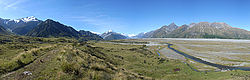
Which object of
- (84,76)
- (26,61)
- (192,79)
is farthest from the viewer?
(192,79)

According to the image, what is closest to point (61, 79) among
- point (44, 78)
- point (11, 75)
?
point (44, 78)

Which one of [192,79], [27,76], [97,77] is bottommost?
[192,79]

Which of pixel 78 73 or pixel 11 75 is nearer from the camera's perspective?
pixel 11 75

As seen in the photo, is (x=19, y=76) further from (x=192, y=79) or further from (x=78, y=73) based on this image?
(x=192, y=79)

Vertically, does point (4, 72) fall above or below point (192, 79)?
above

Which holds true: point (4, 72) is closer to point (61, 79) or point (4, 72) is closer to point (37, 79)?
point (37, 79)

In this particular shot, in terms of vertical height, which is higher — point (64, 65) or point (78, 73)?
point (64, 65)

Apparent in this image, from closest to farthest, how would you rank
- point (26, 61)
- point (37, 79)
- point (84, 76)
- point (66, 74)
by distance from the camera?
point (37, 79) < point (66, 74) < point (84, 76) < point (26, 61)

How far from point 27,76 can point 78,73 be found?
405cm

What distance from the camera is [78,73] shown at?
10570 mm

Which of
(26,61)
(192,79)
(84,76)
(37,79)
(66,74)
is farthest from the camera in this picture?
(192,79)

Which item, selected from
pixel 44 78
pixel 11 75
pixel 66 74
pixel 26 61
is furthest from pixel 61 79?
pixel 26 61

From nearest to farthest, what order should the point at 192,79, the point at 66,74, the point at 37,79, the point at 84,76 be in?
the point at 37,79 → the point at 66,74 → the point at 84,76 → the point at 192,79

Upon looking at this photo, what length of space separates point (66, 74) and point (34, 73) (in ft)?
9.86
